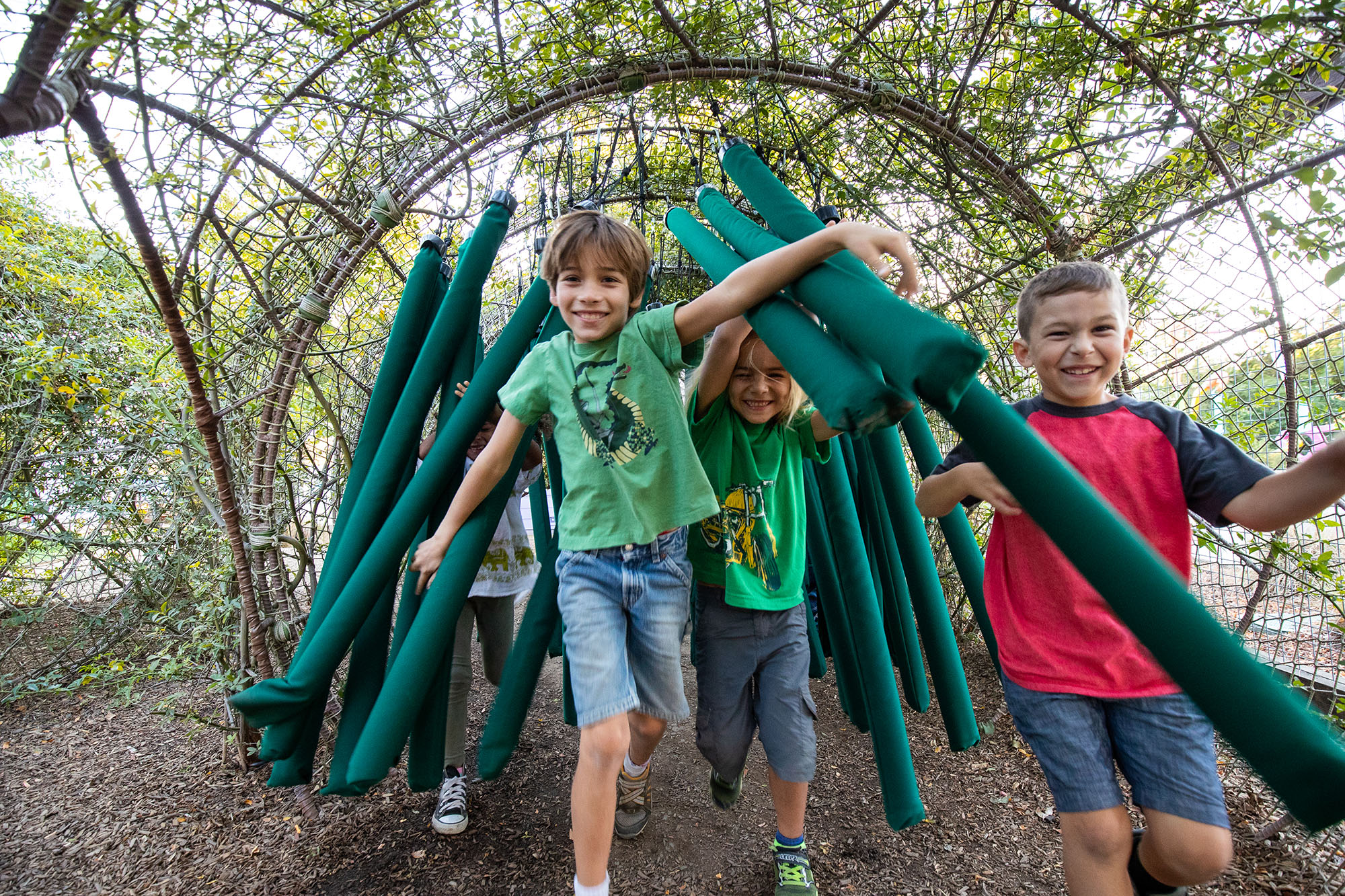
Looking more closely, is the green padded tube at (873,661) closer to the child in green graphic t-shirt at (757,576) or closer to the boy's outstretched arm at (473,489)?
the child in green graphic t-shirt at (757,576)

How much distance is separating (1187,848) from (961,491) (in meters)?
0.73

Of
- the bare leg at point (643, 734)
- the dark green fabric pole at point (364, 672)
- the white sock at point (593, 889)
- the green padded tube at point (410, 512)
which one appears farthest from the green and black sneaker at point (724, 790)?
the green padded tube at point (410, 512)

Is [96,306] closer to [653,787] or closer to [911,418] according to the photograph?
[653,787]

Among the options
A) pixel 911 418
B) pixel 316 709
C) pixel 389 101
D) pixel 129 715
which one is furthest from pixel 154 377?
pixel 911 418

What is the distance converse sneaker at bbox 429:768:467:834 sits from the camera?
2.04 meters

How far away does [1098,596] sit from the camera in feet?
3.87

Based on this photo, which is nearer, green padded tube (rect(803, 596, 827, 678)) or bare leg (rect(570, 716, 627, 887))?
bare leg (rect(570, 716, 627, 887))

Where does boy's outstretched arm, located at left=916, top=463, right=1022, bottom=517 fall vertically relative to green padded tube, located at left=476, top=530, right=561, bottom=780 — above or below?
above

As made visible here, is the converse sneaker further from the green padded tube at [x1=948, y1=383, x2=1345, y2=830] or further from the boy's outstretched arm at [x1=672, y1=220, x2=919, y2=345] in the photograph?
the green padded tube at [x1=948, y1=383, x2=1345, y2=830]

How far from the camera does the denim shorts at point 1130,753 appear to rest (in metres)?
1.25

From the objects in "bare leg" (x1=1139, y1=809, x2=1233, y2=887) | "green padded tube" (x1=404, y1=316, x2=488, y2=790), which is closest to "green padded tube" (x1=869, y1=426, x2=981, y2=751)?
"bare leg" (x1=1139, y1=809, x2=1233, y2=887)

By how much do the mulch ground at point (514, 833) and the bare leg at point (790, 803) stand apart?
8.0 inches

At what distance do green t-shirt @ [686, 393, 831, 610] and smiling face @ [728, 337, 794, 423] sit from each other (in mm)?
34

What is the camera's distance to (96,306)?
11.1 ft
